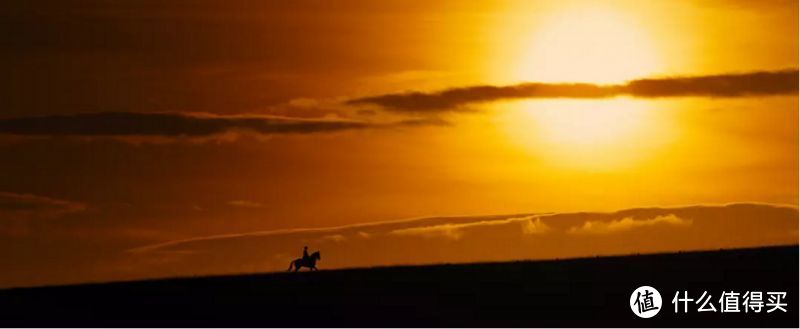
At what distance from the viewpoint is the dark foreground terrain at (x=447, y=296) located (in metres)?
49.9

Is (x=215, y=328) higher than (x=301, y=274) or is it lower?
lower

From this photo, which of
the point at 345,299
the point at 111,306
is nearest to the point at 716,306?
the point at 345,299

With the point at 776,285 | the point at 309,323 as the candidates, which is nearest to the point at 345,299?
the point at 309,323

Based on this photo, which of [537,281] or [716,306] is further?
[537,281]

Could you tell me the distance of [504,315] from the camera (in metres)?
50.1

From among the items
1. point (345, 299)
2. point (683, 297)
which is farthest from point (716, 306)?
point (345, 299)

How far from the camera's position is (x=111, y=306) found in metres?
53.5

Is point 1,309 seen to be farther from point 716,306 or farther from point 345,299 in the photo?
point 716,306

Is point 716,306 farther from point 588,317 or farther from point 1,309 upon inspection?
point 1,309

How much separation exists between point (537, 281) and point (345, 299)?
413cm

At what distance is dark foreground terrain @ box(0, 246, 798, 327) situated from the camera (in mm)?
49938

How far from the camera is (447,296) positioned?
5181cm

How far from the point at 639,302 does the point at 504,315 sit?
2.75 meters

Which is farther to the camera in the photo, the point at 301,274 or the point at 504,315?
the point at 301,274
